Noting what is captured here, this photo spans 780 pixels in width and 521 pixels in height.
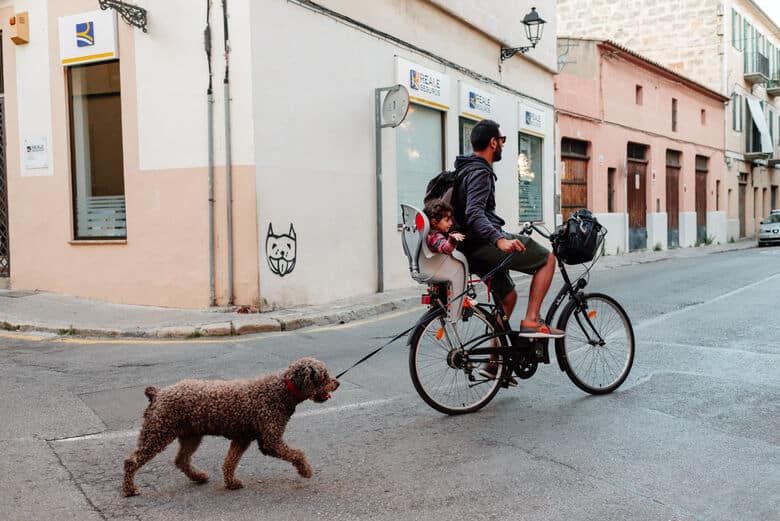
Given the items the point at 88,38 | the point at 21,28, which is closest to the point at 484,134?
the point at 88,38

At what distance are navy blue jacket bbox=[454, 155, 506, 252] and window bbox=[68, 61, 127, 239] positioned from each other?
7.07m

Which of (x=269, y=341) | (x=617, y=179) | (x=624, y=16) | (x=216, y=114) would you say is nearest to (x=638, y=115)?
(x=617, y=179)

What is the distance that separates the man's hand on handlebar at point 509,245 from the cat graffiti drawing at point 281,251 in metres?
5.73

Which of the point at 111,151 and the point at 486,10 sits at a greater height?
the point at 486,10

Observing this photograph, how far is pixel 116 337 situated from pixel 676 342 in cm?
619

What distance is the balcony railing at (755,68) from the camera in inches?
1469

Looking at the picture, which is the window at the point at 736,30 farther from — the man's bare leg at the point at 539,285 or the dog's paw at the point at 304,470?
the dog's paw at the point at 304,470

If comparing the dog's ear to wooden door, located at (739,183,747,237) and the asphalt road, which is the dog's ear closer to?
the asphalt road

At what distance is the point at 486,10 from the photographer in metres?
16.5

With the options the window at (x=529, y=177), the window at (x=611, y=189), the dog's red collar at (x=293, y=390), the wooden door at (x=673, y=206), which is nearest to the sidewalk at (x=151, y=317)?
the dog's red collar at (x=293, y=390)

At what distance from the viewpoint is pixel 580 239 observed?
494cm

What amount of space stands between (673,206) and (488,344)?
27.4 m

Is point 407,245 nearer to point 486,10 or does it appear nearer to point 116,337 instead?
point 116,337

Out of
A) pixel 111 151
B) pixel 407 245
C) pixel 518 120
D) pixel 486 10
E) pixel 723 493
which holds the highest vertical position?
pixel 486 10
